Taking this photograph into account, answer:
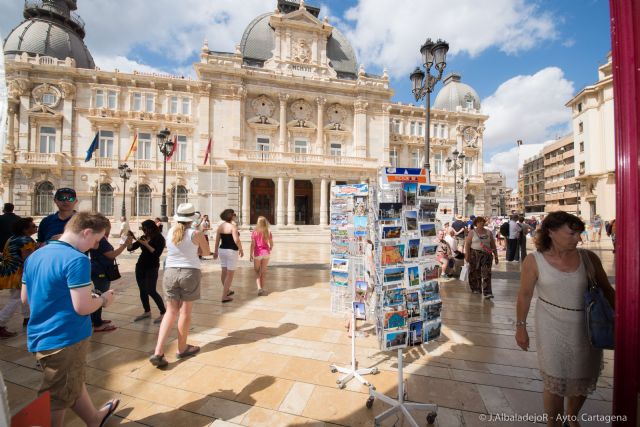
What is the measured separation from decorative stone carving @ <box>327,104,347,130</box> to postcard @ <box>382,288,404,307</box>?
2653 cm

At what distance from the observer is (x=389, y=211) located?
346 centimetres

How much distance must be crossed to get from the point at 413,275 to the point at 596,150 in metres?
39.0

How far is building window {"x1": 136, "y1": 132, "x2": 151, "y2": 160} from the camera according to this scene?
24859 mm

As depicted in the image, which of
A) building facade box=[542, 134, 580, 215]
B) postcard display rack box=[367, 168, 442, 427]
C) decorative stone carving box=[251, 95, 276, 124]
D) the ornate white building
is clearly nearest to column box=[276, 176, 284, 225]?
the ornate white building

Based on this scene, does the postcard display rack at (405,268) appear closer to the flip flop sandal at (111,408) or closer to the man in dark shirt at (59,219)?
the flip flop sandal at (111,408)

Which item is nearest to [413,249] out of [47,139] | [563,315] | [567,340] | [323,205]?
[563,315]

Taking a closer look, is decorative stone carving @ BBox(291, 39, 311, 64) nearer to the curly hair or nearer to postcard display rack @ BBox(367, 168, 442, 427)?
postcard display rack @ BBox(367, 168, 442, 427)

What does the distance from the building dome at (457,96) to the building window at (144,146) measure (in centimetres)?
3191

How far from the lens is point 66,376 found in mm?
2555

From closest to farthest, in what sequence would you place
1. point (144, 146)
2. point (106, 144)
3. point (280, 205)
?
point (106, 144) < point (280, 205) < point (144, 146)

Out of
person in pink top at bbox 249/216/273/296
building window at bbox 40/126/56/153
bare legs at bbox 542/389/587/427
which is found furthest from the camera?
building window at bbox 40/126/56/153

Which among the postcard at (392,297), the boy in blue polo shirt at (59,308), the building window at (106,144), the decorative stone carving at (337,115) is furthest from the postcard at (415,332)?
the building window at (106,144)

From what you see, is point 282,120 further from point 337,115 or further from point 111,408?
point 111,408

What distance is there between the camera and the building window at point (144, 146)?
2486 centimetres
